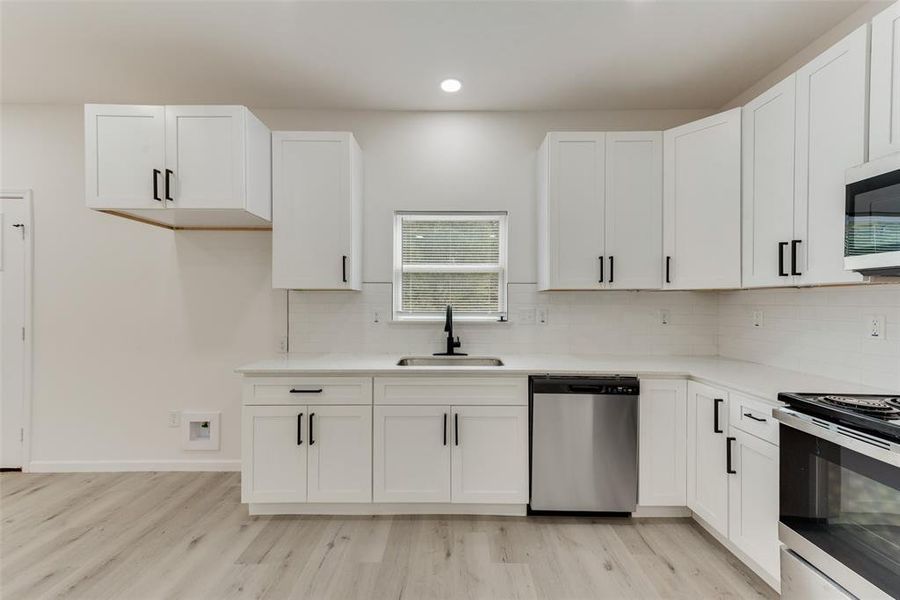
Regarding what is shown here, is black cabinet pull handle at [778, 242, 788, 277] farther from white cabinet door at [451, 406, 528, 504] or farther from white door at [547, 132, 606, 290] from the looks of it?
white cabinet door at [451, 406, 528, 504]

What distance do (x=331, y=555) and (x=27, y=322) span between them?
3022 millimetres

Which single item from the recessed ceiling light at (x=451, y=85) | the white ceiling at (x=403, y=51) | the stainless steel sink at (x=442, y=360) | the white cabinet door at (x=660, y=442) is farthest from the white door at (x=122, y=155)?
the white cabinet door at (x=660, y=442)

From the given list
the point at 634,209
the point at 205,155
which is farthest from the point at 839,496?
the point at 205,155

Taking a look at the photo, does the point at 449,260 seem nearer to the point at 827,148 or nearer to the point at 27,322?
the point at 827,148

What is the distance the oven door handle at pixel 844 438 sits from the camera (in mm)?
1257

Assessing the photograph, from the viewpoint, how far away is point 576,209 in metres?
2.84

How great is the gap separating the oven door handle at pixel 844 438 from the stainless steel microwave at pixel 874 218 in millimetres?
620

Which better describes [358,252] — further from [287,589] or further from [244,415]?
[287,589]

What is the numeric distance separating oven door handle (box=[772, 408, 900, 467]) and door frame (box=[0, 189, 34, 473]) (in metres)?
4.79

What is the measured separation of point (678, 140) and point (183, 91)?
3.49 meters

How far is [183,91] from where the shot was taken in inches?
117

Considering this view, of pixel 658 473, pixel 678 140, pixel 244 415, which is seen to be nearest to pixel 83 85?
pixel 244 415

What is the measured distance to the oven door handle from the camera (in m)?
1.26

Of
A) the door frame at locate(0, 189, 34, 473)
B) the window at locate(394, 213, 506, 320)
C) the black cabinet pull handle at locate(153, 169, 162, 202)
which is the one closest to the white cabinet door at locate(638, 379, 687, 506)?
the window at locate(394, 213, 506, 320)
